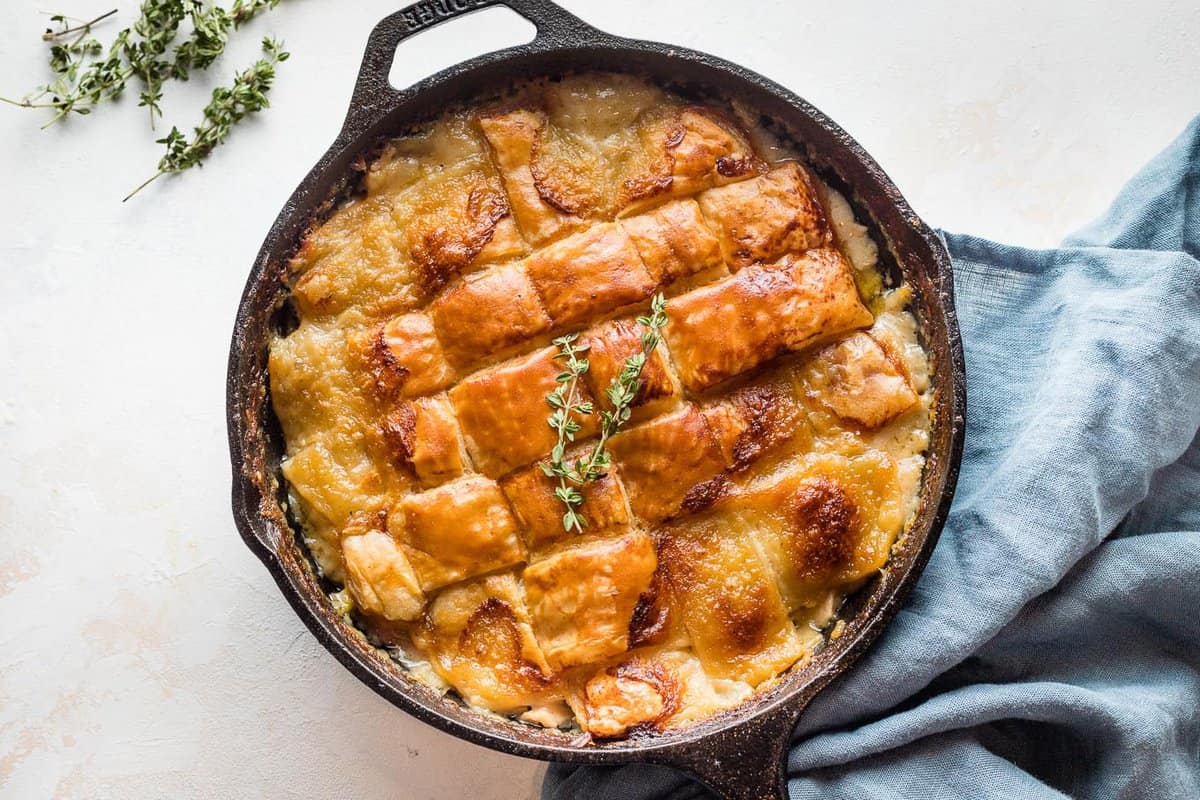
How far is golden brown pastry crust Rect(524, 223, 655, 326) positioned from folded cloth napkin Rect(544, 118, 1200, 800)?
93 centimetres

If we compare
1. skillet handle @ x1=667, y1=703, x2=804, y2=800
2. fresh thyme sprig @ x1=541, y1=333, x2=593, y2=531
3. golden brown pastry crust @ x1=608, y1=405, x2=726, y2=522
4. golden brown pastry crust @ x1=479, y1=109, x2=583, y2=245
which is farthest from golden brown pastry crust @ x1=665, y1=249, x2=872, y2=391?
skillet handle @ x1=667, y1=703, x2=804, y2=800

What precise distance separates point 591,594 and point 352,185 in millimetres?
1166

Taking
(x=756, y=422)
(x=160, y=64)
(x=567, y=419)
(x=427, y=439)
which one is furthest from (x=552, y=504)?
(x=160, y=64)

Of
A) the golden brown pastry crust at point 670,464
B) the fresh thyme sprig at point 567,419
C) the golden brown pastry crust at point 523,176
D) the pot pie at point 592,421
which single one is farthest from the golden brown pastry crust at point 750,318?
the golden brown pastry crust at point 523,176

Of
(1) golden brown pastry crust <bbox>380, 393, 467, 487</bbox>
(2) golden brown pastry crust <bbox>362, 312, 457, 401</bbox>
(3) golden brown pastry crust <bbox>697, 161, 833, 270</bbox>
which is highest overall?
(3) golden brown pastry crust <bbox>697, 161, 833, 270</bbox>

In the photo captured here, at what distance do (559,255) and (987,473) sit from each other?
4.13 feet

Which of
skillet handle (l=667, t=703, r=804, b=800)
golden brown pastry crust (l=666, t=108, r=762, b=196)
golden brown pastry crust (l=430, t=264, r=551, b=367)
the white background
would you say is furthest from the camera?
the white background

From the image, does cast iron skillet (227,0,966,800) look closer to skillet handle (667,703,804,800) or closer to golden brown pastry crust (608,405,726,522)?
skillet handle (667,703,804,800)

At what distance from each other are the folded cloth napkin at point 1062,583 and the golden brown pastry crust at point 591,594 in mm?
406

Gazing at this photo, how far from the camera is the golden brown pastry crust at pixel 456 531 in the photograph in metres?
2.32

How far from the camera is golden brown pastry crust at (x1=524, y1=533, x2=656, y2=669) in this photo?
2.31 m

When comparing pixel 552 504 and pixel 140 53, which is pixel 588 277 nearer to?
pixel 552 504

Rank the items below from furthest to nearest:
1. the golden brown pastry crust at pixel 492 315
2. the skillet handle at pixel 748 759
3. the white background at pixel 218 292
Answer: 1. the white background at pixel 218 292
2. the golden brown pastry crust at pixel 492 315
3. the skillet handle at pixel 748 759

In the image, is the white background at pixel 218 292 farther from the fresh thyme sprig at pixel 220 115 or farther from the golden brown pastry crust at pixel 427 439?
the golden brown pastry crust at pixel 427 439
